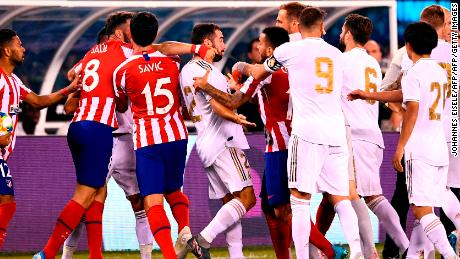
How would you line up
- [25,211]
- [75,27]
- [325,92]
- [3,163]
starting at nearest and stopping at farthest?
[325,92] → [3,163] → [25,211] → [75,27]

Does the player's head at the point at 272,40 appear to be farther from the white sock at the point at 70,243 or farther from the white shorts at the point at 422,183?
the white sock at the point at 70,243

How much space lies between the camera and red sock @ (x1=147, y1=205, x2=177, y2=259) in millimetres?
9859

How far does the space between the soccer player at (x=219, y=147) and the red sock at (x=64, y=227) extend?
3.49ft

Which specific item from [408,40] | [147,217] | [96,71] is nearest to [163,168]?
[147,217]

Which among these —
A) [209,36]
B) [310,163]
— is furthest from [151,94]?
[310,163]

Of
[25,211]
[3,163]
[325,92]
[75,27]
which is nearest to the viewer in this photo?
[325,92]

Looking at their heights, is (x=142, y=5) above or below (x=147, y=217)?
above

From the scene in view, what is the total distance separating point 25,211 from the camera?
13117 mm

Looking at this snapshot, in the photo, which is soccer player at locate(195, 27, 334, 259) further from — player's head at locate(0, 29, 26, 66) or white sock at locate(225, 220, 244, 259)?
player's head at locate(0, 29, 26, 66)

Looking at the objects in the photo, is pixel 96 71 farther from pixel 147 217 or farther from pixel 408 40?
pixel 408 40

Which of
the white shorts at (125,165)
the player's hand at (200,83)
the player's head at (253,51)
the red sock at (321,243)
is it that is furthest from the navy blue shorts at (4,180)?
the player's head at (253,51)

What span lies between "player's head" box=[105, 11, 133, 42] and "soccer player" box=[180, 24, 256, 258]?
0.68m

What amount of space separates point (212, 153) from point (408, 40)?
6.41ft

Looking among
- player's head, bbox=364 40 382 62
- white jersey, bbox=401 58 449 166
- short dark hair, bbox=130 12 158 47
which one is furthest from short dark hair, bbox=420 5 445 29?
player's head, bbox=364 40 382 62
